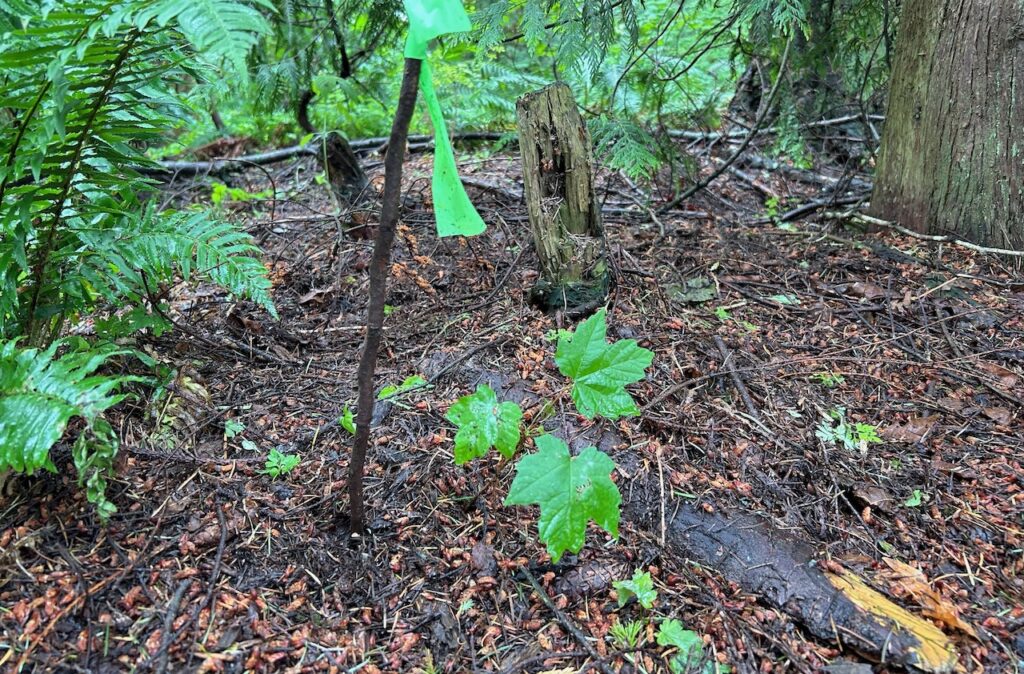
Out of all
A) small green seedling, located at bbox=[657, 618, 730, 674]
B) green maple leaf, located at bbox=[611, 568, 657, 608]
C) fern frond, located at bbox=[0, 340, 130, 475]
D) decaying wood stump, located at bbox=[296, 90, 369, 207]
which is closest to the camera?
fern frond, located at bbox=[0, 340, 130, 475]

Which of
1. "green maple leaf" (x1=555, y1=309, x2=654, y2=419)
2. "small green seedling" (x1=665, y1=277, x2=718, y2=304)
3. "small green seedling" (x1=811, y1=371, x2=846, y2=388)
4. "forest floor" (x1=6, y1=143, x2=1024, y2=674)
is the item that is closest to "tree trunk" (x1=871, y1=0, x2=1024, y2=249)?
"forest floor" (x1=6, y1=143, x2=1024, y2=674)

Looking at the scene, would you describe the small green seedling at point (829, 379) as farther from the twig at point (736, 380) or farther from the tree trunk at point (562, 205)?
the tree trunk at point (562, 205)

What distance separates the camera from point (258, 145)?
614 cm

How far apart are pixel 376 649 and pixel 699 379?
1635 millimetres

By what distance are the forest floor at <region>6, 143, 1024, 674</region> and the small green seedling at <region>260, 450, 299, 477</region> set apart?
2 centimetres

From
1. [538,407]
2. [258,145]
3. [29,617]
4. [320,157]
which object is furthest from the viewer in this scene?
[258,145]

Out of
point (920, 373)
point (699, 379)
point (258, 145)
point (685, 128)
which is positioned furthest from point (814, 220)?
point (258, 145)

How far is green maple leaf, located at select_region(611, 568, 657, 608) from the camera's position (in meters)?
1.77

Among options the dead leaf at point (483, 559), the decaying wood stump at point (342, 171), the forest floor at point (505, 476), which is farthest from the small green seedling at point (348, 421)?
the decaying wood stump at point (342, 171)

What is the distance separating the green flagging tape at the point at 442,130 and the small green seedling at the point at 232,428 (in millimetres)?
1218

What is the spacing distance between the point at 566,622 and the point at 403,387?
1140mm

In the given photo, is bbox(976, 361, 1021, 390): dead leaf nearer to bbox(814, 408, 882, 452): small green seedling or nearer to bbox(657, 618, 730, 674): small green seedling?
bbox(814, 408, 882, 452): small green seedling

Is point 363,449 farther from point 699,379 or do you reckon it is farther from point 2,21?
point 2,21

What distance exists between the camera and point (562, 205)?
9.73 ft
